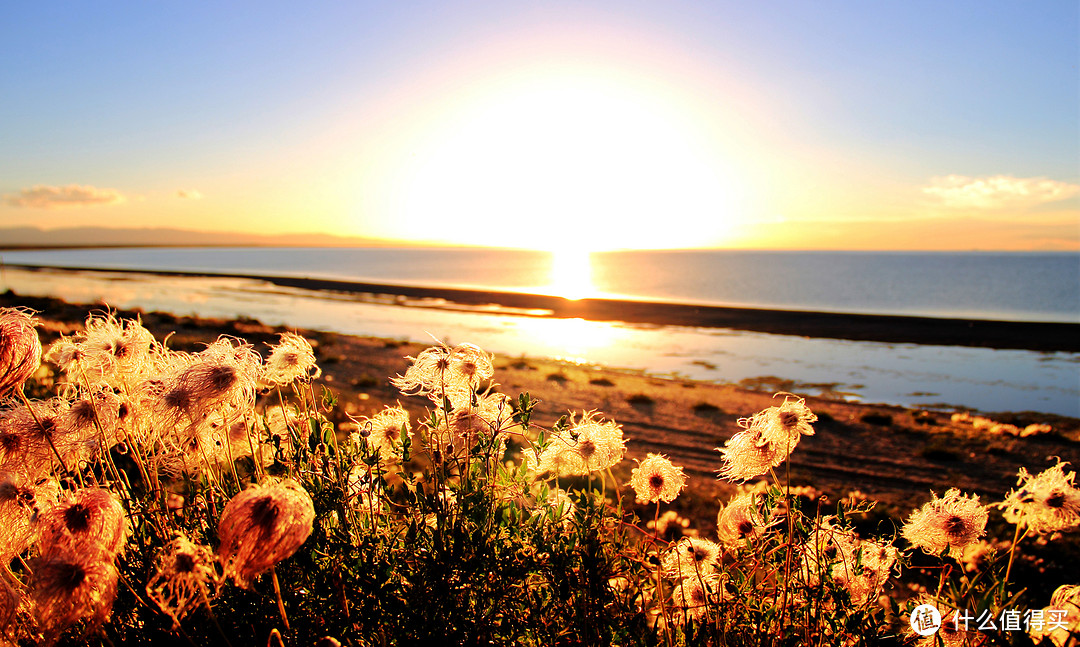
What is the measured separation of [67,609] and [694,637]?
209 cm

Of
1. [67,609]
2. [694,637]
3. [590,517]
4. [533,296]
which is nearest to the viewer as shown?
[67,609]

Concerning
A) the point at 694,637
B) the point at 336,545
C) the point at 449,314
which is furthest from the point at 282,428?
the point at 449,314

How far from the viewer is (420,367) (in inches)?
105

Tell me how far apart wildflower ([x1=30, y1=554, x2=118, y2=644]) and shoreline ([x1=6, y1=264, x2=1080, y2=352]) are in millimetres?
42725

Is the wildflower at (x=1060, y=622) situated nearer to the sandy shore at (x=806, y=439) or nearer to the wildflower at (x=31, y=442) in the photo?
the wildflower at (x=31, y=442)

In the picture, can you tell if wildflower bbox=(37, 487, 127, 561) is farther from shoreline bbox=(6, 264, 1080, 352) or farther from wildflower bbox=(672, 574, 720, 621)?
shoreline bbox=(6, 264, 1080, 352)

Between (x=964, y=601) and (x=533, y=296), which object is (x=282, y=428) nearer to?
(x=964, y=601)

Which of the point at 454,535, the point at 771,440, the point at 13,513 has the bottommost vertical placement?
the point at 454,535

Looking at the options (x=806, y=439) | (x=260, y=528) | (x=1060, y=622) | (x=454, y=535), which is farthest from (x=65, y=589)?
(x=806, y=439)

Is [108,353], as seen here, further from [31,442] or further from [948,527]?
[948,527]

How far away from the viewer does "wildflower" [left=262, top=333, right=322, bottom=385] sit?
9.35 ft

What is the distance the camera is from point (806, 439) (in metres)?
14.1

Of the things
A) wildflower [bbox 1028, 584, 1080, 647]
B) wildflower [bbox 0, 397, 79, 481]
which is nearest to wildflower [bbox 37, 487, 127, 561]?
wildflower [bbox 0, 397, 79, 481]

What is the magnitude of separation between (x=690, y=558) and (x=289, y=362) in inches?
87.0
